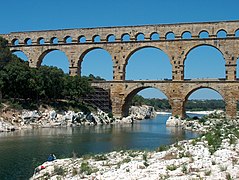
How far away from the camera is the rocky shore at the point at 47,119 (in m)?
37.3

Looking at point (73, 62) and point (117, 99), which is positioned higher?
point (73, 62)

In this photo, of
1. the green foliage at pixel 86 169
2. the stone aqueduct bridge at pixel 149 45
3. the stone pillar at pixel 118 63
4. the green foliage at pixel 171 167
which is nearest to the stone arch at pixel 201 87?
the stone aqueduct bridge at pixel 149 45

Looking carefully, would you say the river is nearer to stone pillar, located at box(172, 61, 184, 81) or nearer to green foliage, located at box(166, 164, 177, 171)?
green foliage, located at box(166, 164, 177, 171)

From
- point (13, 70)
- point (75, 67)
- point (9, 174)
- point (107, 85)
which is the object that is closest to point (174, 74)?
point (107, 85)

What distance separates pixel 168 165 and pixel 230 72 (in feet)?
112

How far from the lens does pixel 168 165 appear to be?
40.0 feet

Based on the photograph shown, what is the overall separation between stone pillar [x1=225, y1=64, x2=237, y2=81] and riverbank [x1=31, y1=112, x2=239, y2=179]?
29.4m

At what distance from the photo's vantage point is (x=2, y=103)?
3931 cm

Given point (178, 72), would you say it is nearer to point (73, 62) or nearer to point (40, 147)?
point (73, 62)

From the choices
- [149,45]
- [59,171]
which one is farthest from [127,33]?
[59,171]

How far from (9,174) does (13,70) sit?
24723 mm

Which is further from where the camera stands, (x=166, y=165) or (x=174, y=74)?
(x=174, y=74)

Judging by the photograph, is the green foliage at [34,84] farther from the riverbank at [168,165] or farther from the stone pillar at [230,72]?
the riverbank at [168,165]

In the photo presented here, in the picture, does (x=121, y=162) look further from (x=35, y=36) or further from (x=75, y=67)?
(x=35, y=36)
